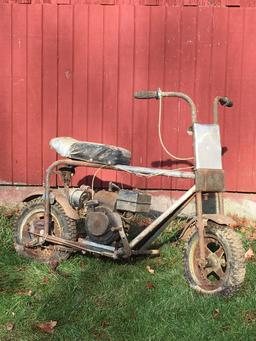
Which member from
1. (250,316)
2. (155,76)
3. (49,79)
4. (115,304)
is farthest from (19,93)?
(250,316)

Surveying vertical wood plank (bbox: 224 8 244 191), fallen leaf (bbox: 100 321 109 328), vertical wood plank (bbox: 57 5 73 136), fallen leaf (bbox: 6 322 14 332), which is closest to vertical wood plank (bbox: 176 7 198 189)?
vertical wood plank (bbox: 224 8 244 191)

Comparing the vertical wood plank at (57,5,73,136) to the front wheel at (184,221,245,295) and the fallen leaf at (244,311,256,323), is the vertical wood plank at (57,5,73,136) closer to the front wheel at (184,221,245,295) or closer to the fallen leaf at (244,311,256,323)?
the front wheel at (184,221,245,295)

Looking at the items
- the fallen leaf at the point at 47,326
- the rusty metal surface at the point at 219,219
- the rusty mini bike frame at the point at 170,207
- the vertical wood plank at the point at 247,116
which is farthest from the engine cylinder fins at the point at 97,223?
the vertical wood plank at the point at 247,116

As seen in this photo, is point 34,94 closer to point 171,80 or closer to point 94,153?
point 171,80

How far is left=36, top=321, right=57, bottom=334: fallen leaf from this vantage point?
4.02 metres

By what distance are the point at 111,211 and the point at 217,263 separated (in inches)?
41.8

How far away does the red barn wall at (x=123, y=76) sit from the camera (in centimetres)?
638

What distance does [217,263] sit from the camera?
4.50m

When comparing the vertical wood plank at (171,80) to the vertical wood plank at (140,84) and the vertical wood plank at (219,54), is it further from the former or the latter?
the vertical wood plank at (219,54)

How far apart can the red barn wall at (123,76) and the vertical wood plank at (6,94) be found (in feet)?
0.04

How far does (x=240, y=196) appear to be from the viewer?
6.57 m

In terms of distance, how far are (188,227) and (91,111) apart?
2177mm

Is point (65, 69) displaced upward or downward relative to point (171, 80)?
upward

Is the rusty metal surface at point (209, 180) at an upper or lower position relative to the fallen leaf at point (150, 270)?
upper
